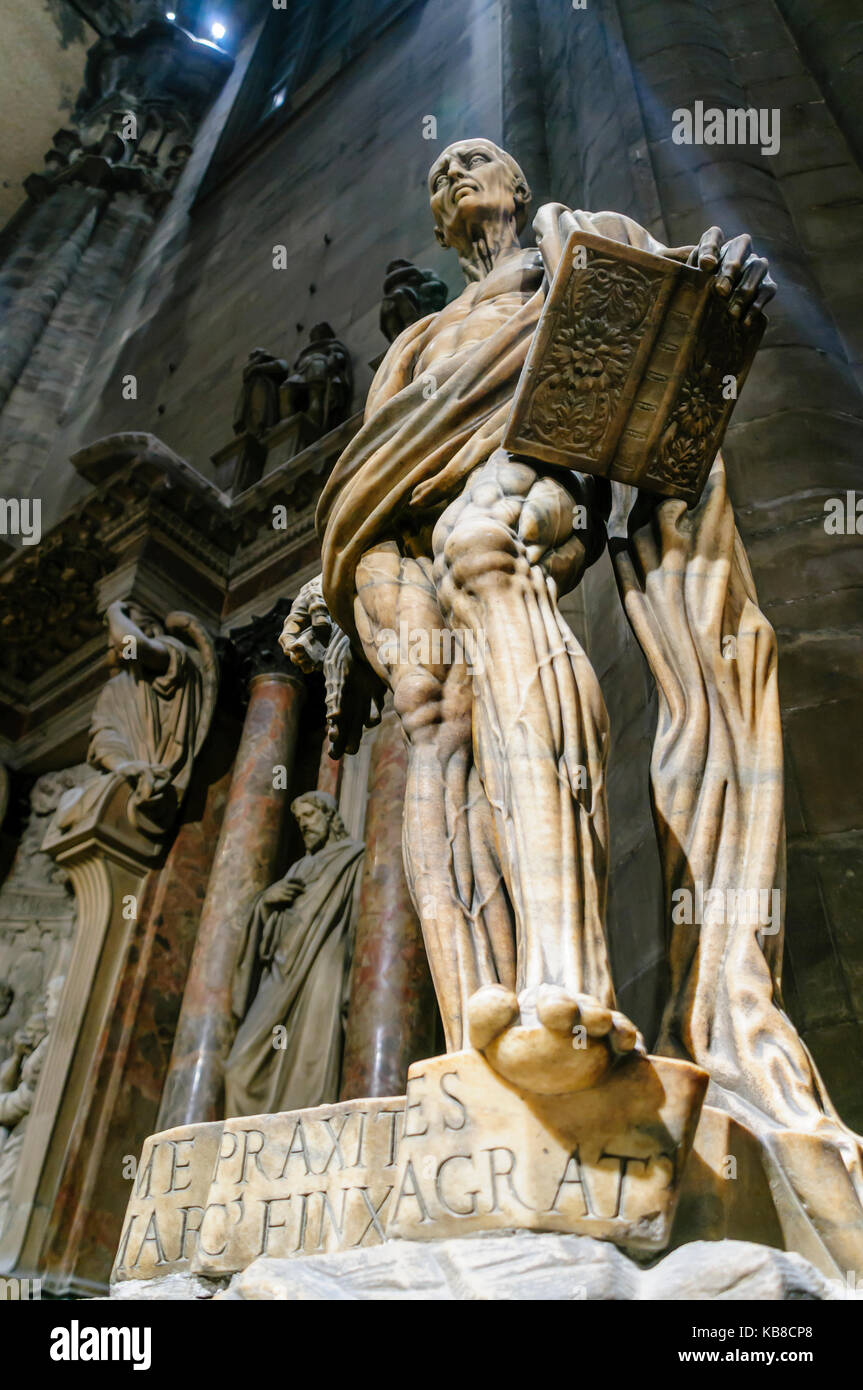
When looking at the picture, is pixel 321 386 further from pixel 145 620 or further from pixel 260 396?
pixel 145 620

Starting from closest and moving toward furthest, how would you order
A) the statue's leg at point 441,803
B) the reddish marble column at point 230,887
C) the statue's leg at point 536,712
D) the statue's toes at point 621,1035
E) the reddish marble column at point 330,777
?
the statue's toes at point 621,1035
the statue's leg at point 536,712
the statue's leg at point 441,803
the reddish marble column at point 230,887
the reddish marble column at point 330,777

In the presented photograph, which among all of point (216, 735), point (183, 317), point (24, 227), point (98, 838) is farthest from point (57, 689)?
point (24, 227)

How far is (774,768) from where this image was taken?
1.88 meters

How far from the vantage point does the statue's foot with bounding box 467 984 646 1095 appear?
128 cm

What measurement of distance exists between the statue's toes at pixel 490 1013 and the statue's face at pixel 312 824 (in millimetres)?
3397

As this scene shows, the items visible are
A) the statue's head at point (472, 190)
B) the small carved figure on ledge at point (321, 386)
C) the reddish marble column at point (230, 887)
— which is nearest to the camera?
the statue's head at point (472, 190)

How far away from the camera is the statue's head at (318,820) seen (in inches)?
185

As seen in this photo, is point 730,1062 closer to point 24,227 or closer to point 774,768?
point 774,768

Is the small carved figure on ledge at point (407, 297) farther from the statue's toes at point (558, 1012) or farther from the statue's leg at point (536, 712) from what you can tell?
the statue's toes at point (558, 1012)

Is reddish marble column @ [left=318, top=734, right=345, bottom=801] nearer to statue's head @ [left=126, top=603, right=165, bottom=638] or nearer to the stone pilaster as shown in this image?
the stone pilaster

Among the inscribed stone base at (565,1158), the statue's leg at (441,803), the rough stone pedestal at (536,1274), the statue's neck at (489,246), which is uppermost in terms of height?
the statue's neck at (489,246)

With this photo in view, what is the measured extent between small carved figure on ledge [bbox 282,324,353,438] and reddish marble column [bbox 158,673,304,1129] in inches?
81.8

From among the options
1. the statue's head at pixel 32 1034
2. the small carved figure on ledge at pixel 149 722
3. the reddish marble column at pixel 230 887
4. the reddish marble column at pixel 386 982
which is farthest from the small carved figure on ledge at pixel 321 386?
the statue's head at pixel 32 1034

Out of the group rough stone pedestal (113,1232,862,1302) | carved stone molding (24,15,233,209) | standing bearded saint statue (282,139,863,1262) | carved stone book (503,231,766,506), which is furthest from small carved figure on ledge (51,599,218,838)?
carved stone molding (24,15,233,209)
